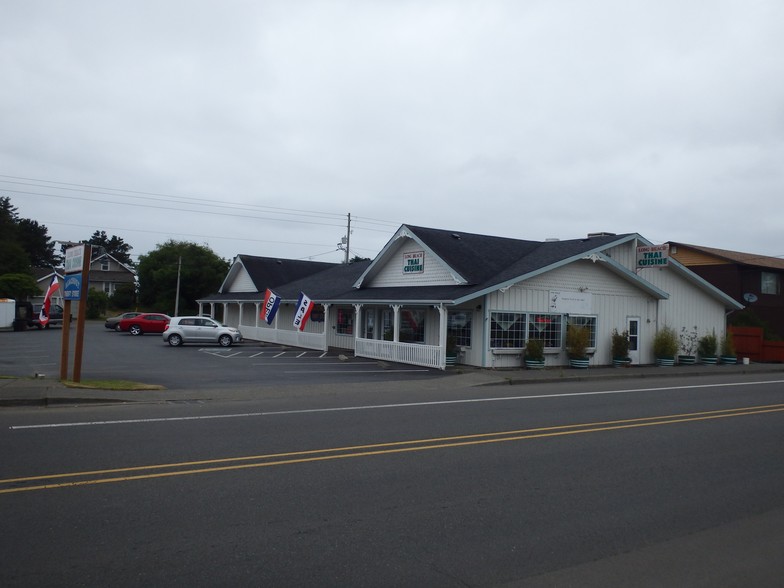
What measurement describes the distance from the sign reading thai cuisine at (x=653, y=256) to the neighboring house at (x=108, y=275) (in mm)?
70324

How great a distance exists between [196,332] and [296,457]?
27.6m

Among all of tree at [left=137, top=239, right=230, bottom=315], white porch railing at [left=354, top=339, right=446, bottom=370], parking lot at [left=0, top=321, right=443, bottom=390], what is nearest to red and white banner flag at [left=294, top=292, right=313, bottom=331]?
parking lot at [left=0, top=321, right=443, bottom=390]

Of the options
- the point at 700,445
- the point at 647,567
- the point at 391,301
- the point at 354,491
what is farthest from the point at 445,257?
the point at 647,567

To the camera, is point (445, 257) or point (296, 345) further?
point (296, 345)

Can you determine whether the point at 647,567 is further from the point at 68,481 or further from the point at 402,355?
the point at 402,355

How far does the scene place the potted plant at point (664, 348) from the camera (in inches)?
1149

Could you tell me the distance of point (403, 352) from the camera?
2644cm

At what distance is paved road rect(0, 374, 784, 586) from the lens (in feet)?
17.6

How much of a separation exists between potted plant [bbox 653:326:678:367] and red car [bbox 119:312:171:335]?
1231 inches

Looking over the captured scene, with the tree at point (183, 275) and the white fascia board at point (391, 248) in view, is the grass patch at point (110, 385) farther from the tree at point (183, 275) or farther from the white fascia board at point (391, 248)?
the tree at point (183, 275)

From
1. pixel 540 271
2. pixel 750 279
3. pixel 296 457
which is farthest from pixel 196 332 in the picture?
pixel 750 279

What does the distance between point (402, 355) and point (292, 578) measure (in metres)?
21.5

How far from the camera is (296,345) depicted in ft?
119

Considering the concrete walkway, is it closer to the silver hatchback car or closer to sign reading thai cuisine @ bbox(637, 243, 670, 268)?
sign reading thai cuisine @ bbox(637, 243, 670, 268)
